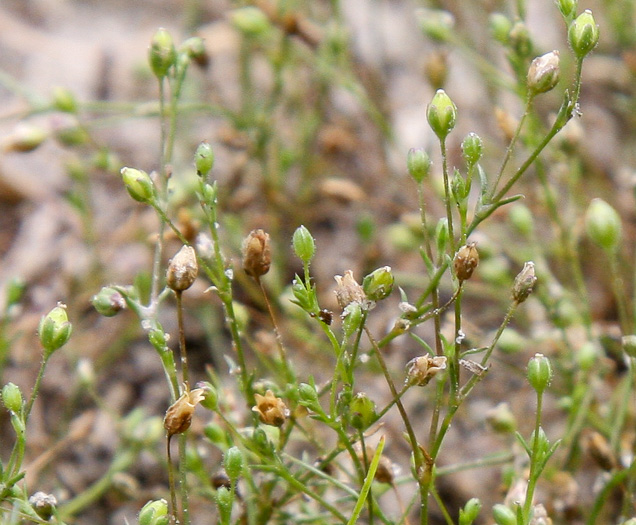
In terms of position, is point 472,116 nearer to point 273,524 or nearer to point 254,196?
point 254,196

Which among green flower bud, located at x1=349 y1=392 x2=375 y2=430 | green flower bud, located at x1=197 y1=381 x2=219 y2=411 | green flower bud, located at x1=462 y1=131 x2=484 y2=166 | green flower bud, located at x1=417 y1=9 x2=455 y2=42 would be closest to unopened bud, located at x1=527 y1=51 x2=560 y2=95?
green flower bud, located at x1=462 y1=131 x2=484 y2=166

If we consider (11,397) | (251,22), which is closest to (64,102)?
(251,22)

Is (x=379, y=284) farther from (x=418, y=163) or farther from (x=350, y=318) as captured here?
(x=418, y=163)

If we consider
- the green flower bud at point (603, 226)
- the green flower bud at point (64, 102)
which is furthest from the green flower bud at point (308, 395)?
the green flower bud at point (64, 102)

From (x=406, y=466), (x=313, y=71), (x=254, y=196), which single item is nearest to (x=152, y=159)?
(x=254, y=196)

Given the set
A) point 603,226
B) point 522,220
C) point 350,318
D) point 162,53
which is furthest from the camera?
point 522,220

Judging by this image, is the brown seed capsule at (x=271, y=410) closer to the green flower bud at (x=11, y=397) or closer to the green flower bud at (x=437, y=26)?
the green flower bud at (x=11, y=397)
